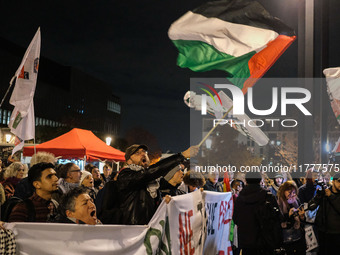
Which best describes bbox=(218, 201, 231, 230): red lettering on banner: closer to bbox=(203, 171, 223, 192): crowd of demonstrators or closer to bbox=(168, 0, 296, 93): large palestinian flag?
Answer: bbox=(168, 0, 296, 93): large palestinian flag

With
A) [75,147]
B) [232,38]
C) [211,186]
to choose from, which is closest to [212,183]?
[211,186]

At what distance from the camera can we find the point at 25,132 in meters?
8.74

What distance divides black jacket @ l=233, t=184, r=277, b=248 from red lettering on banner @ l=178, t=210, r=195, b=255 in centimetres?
136

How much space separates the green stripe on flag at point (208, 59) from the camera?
9.58 meters

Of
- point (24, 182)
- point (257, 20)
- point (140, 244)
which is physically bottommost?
point (140, 244)

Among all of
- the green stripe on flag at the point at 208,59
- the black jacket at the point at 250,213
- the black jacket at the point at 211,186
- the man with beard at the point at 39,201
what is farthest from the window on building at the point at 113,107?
the man with beard at the point at 39,201

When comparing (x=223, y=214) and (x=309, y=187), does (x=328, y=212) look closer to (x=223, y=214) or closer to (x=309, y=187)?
(x=223, y=214)

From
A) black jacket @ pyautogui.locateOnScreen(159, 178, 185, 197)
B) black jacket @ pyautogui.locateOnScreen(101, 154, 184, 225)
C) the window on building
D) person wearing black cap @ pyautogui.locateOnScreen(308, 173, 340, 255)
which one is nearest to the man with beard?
black jacket @ pyautogui.locateOnScreen(101, 154, 184, 225)

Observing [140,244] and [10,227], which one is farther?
[140,244]

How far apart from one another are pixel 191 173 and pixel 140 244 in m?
3.70

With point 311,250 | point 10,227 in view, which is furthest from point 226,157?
point 10,227

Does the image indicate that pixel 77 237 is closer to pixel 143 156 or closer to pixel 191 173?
pixel 143 156

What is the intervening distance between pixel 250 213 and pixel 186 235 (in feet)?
5.40

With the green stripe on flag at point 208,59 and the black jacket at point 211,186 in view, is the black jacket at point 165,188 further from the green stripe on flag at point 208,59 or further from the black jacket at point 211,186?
the black jacket at point 211,186
